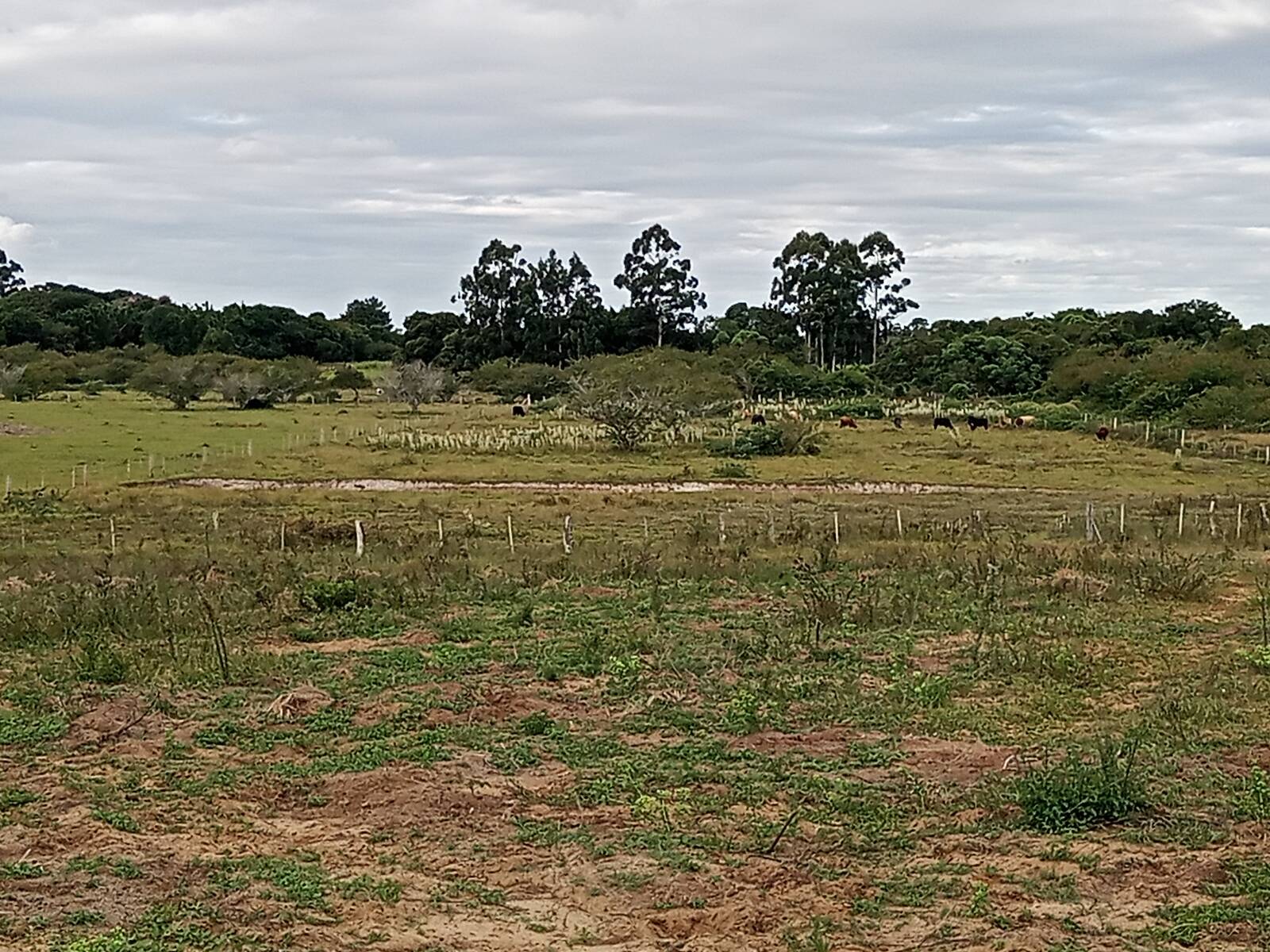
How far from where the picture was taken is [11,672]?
472 inches

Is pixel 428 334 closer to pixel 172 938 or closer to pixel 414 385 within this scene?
pixel 414 385

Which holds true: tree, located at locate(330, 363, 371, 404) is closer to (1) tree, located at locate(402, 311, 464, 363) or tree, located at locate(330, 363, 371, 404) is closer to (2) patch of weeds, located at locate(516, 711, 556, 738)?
(1) tree, located at locate(402, 311, 464, 363)

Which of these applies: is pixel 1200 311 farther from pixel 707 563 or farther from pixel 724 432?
pixel 707 563

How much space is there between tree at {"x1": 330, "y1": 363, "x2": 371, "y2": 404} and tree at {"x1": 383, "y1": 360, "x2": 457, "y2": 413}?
682cm

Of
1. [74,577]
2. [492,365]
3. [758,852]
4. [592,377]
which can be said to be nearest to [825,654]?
[758,852]

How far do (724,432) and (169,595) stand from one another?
121 feet

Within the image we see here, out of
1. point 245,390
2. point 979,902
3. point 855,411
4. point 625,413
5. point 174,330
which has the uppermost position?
point 174,330

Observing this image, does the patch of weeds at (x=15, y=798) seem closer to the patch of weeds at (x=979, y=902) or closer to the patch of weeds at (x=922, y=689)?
the patch of weeds at (x=979, y=902)

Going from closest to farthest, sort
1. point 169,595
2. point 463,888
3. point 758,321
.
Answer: point 463,888 → point 169,595 → point 758,321

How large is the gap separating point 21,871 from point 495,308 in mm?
87392

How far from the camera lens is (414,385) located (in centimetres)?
7125

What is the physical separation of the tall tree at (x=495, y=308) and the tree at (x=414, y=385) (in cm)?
1723

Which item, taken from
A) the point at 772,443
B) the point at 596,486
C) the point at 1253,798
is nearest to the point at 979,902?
the point at 1253,798

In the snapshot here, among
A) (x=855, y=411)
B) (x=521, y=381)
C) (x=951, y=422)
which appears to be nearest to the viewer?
(x=951, y=422)
